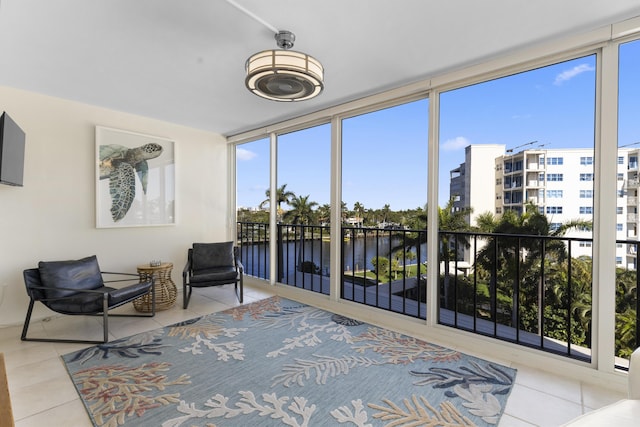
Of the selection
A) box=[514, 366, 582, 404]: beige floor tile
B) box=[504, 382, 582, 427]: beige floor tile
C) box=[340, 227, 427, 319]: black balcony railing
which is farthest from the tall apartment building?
box=[504, 382, 582, 427]: beige floor tile

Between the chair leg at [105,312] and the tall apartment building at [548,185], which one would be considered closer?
the tall apartment building at [548,185]

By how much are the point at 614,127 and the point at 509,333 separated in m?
2.17

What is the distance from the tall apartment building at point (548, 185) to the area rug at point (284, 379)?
53.4 inches

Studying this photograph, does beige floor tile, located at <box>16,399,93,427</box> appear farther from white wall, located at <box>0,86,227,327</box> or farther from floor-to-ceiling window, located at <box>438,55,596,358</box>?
floor-to-ceiling window, located at <box>438,55,596,358</box>

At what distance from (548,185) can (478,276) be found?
1.98m

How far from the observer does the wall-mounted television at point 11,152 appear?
8.13 feet

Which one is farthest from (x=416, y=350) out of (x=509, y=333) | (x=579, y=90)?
(x=579, y=90)

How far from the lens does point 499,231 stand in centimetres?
283

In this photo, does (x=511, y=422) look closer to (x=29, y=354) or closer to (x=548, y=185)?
(x=548, y=185)

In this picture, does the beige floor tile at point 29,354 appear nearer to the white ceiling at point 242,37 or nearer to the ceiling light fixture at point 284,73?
the white ceiling at point 242,37

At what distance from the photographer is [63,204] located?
352 cm

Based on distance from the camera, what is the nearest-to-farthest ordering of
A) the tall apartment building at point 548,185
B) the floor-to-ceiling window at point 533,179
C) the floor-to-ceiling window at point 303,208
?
1. the tall apartment building at point 548,185
2. the floor-to-ceiling window at point 533,179
3. the floor-to-ceiling window at point 303,208

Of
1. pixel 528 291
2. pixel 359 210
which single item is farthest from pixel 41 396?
pixel 528 291

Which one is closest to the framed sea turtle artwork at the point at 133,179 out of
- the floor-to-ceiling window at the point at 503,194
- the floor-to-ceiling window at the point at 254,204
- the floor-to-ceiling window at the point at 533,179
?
the floor-to-ceiling window at the point at 254,204
